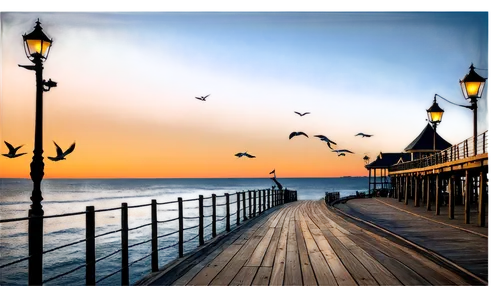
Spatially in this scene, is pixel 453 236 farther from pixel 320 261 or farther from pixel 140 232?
pixel 140 232

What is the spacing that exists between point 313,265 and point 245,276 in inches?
50.1

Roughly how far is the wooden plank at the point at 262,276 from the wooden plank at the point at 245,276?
61mm

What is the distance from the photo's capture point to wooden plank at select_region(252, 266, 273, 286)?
5578 mm

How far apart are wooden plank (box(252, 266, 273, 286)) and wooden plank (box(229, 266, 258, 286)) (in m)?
0.06

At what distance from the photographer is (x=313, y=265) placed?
6777mm

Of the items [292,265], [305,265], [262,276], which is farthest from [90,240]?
[305,265]

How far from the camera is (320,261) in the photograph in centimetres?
713

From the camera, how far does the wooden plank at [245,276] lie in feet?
18.2

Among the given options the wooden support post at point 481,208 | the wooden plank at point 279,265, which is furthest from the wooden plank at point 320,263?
the wooden support post at point 481,208

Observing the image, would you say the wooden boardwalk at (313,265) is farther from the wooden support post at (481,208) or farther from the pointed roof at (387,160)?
the pointed roof at (387,160)

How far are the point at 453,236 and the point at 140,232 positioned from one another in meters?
18.6

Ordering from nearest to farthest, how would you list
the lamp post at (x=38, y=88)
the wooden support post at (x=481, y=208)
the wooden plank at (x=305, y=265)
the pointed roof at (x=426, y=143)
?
the wooden plank at (x=305, y=265)
the lamp post at (x=38, y=88)
the wooden support post at (x=481, y=208)
the pointed roof at (x=426, y=143)

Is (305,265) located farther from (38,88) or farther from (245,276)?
(38,88)
